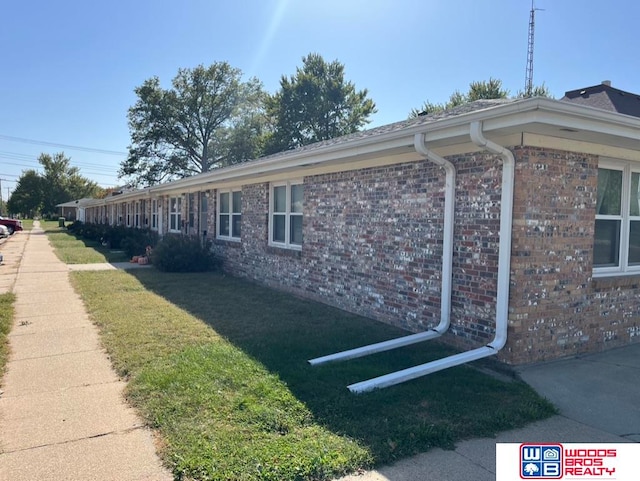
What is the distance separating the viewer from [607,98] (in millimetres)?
12500

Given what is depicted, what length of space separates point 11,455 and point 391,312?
4.99 metres

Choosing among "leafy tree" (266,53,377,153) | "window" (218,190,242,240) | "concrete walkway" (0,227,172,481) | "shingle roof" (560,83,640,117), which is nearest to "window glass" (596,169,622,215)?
"concrete walkway" (0,227,172,481)

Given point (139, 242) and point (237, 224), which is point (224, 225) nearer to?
point (237, 224)

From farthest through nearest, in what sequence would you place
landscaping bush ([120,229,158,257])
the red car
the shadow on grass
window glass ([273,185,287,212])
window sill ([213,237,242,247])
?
the red car → landscaping bush ([120,229,158,257]) → window sill ([213,237,242,247]) → window glass ([273,185,287,212]) → the shadow on grass

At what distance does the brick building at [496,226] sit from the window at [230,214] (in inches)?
175

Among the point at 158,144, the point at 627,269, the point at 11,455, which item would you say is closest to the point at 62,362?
the point at 11,455

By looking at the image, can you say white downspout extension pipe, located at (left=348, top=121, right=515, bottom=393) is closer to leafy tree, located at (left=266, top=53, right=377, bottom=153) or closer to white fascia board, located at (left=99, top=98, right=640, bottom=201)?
white fascia board, located at (left=99, top=98, right=640, bottom=201)

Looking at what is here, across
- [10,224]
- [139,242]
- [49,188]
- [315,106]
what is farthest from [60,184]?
[139,242]

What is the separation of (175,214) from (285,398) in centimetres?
1545

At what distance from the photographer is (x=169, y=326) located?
6.92 m

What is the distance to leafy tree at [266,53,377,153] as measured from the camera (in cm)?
3912

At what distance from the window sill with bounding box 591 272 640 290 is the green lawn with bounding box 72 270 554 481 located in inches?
82.1

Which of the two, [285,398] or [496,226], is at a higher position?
[496,226]

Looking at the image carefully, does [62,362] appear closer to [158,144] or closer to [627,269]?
[627,269]
